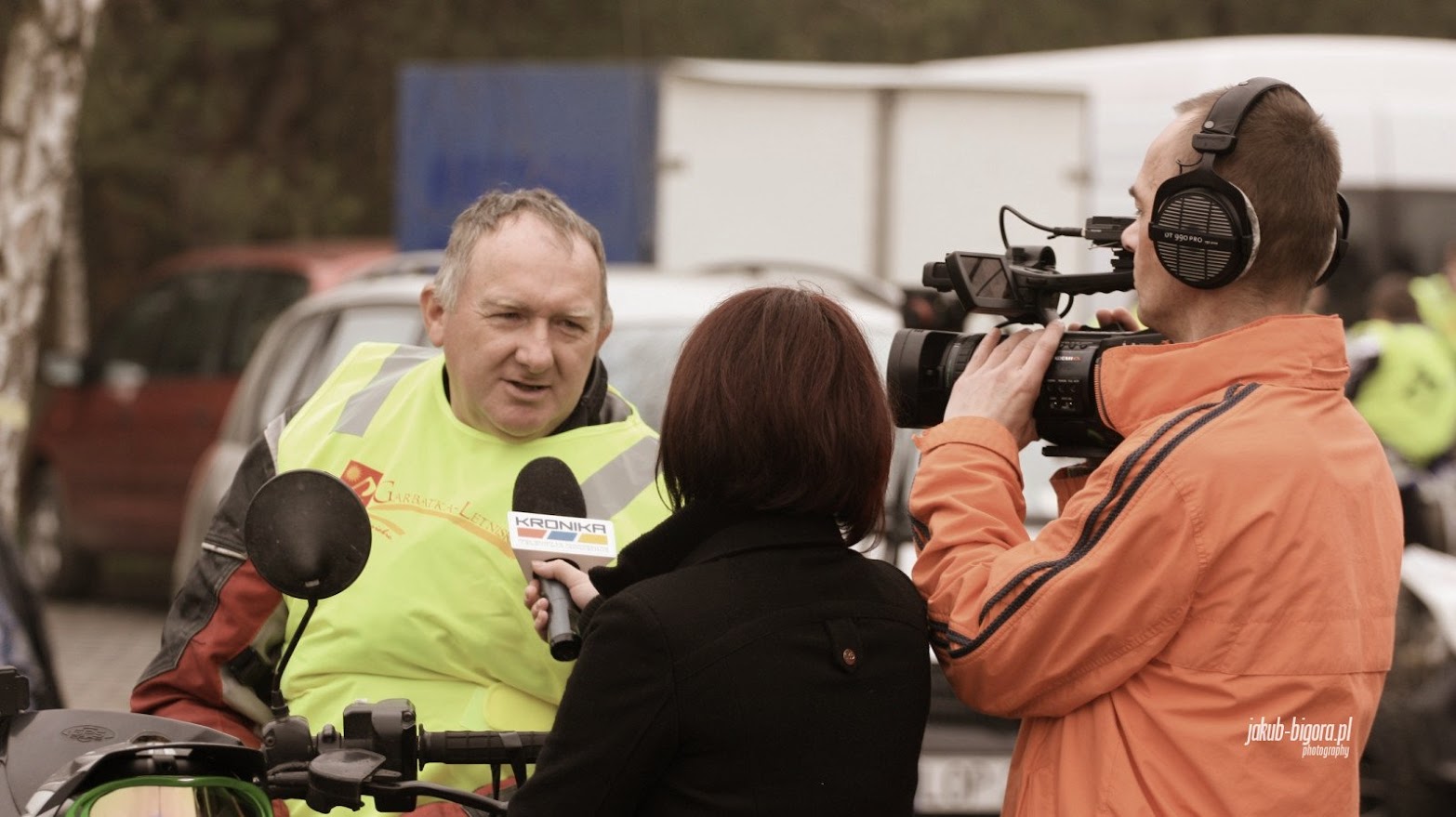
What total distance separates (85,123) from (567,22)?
4142mm

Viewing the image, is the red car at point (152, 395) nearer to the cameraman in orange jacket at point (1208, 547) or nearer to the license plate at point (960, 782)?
the license plate at point (960, 782)

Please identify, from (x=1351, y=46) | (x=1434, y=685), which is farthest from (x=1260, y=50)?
(x=1434, y=685)

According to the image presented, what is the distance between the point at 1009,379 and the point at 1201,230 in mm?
342

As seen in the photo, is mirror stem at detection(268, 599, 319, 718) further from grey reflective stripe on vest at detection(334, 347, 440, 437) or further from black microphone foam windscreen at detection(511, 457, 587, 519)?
grey reflective stripe on vest at detection(334, 347, 440, 437)

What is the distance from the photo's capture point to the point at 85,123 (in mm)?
16109

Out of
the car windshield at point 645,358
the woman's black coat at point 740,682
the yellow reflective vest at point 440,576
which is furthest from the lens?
the car windshield at point 645,358

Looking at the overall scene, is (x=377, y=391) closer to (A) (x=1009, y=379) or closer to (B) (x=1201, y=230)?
(A) (x=1009, y=379)

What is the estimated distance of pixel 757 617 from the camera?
8.19ft

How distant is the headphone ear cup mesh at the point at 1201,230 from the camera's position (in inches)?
101

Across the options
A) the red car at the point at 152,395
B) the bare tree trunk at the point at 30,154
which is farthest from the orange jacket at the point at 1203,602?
the red car at the point at 152,395

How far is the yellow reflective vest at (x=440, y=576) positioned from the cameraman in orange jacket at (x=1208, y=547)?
29.5 inches

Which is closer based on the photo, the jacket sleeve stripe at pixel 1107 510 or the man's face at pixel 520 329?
the jacket sleeve stripe at pixel 1107 510

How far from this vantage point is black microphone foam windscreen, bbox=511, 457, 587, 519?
2836mm

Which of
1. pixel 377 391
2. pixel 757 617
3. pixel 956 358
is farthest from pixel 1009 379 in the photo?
pixel 377 391
